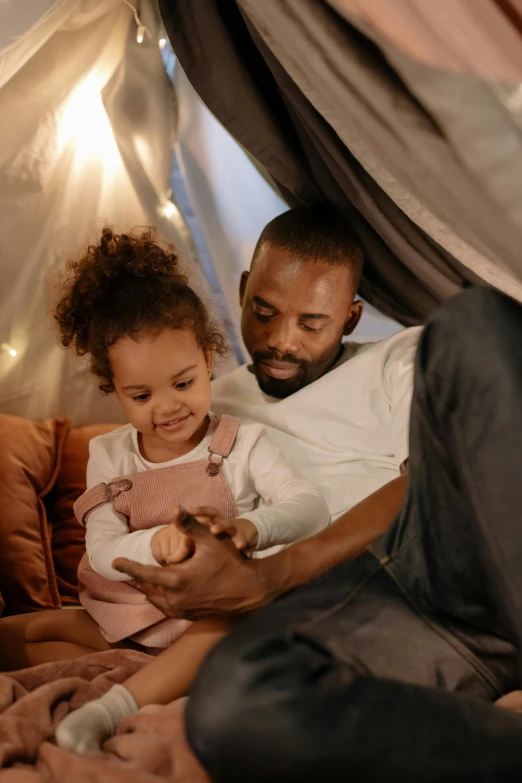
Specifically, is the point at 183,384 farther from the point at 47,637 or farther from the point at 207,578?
the point at 47,637

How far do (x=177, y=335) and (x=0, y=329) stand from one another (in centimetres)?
50

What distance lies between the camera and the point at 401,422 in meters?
1.29

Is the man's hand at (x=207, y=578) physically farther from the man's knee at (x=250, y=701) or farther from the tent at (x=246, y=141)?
the tent at (x=246, y=141)

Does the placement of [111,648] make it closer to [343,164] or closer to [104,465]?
[104,465]

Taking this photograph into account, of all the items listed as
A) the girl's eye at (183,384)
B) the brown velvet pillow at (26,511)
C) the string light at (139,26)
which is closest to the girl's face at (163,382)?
the girl's eye at (183,384)

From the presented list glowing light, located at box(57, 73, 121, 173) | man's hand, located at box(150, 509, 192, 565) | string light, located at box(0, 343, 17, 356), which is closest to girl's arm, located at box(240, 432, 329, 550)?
man's hand, located at box(150, 509, 192, 565)

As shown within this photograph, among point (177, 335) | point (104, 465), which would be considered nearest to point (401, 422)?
point (177, 335)

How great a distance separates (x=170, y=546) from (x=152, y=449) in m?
0.28

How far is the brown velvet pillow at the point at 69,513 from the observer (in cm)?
142

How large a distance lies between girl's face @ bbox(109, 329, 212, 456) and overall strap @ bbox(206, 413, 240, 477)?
1.7 inches

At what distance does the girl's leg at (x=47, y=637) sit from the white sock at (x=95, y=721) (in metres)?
0.23

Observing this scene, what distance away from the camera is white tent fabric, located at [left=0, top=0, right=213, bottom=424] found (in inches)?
57.3

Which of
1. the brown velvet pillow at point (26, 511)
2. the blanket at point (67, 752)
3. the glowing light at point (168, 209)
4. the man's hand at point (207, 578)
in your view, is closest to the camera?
the blanket at point (67, 752)

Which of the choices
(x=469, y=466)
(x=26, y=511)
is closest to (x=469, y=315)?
(x=469, y=466)
